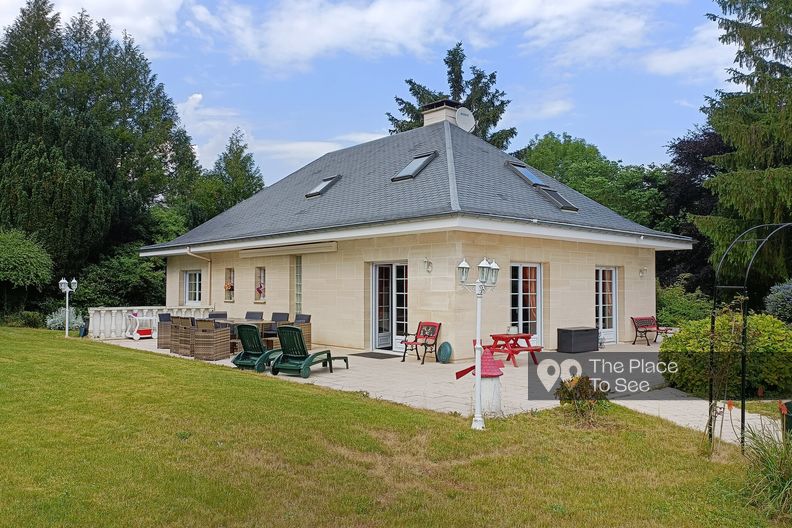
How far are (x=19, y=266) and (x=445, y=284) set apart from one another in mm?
15693

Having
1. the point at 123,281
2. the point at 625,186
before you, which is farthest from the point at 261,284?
the point at 625,186

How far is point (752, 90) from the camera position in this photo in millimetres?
16250

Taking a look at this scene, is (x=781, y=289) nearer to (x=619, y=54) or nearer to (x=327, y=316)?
(x=619, y=54)

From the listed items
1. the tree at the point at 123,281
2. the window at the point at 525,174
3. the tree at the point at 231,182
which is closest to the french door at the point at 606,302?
the window at the point at 525,174

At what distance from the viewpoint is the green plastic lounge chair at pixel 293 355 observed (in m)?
10.2

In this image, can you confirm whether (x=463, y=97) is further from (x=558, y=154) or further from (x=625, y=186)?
(x=558, y=154)

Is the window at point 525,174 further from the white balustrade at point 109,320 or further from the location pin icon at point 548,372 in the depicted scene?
the white balustrade at point 109,320

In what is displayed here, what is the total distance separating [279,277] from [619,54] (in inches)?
446

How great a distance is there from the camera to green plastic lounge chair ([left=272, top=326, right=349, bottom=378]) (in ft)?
33.3

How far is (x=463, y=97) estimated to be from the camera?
37.4 metres

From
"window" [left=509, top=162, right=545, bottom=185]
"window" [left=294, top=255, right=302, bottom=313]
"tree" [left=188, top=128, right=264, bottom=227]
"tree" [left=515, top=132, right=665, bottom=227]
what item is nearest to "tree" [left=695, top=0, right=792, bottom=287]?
"window" [left=509, top=162, right=545, bottom=185]

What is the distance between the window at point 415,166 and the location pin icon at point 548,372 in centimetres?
574

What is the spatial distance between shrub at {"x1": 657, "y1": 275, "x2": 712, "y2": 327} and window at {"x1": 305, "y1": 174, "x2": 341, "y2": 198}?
1103 cm

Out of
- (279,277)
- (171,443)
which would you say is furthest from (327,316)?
(171,443)
